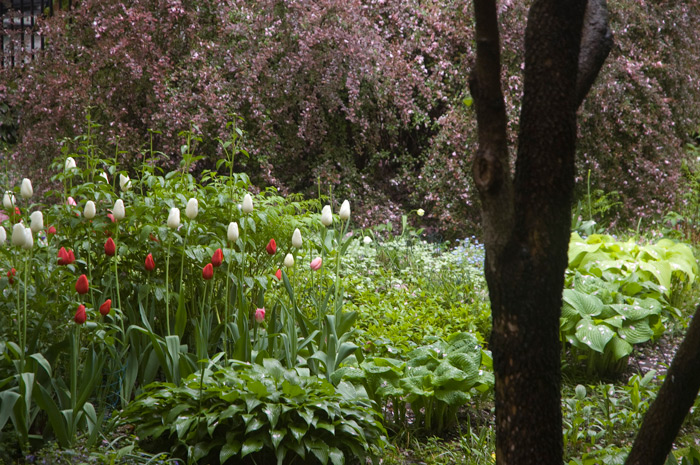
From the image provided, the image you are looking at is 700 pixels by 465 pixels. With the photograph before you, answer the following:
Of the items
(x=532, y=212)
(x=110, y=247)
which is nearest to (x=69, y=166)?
(x=110, y=247)

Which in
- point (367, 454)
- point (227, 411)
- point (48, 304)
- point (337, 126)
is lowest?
point (367, 454)

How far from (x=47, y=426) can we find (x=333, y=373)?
1.16m

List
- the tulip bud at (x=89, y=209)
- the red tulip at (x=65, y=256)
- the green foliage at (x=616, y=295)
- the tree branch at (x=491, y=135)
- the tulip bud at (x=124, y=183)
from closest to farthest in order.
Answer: the tree branch at (x=491, y=135)
the red tulip at (x=65, y=256)
the tulip bud at (x=89, y=209)
the tulip bud at (x=124, y=183)
the green foliage at (x=616, y=295)

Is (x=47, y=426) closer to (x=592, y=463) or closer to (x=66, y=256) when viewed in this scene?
(x=66, y=256)

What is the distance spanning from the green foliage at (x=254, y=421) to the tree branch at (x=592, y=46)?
138 centimetres

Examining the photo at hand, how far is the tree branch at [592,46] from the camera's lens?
1.63 meters

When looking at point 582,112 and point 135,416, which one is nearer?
point 135,416

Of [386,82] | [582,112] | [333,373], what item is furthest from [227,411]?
[582,112]

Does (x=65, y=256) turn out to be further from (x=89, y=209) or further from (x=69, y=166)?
(x=69, y=166)

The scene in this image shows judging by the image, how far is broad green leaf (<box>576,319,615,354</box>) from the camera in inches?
134

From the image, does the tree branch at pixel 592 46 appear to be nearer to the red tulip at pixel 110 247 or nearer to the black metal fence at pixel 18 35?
the red tulip at pixel 110 247

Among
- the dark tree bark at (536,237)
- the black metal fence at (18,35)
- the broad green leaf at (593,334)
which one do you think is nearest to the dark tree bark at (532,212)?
the dark tree bark at (536,237)

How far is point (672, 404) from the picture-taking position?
58.6 inches

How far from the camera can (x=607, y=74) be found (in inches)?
258
